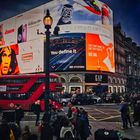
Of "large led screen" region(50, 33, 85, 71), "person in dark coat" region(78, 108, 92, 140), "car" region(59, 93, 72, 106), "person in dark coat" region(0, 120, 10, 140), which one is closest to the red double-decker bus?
"car" region(59, 93, 72, 106)

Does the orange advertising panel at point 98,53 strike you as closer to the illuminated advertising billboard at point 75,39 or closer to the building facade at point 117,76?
the illuminated advertising billboard at point 75,39

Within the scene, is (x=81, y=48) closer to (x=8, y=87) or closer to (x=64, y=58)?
(x=64, y=58)

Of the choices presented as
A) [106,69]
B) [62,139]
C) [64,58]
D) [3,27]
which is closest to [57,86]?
[62,139]

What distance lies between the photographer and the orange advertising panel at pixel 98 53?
72.1 metres

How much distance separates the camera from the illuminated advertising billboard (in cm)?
7119

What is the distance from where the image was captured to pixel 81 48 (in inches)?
2810

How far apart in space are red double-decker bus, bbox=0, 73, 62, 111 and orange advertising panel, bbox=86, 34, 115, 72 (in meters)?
39.8

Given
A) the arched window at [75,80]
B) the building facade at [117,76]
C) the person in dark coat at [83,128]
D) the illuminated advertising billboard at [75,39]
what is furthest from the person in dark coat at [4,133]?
the arched window at [75,80]

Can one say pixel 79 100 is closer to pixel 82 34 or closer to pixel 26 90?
pixel 26 90

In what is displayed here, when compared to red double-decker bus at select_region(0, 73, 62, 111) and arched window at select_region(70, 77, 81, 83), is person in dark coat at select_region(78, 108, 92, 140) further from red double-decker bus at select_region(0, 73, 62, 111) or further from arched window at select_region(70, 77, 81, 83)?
arched window at select_region(70, 77, 81, 83)

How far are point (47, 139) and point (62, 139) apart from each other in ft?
7.42

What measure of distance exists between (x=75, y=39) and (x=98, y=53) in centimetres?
642

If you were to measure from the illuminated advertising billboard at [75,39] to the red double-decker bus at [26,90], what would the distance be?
37.8m

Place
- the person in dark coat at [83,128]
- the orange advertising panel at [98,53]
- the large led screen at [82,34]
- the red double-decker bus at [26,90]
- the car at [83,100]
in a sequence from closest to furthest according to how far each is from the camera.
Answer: the person in dark coat at [83,128]
the red double-decker bus at [26,90]
the car at [83,100]
the large led screen at [82,34]
the orange advertising panel at [98,53]
